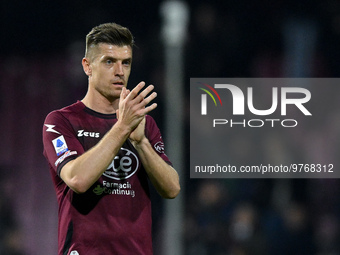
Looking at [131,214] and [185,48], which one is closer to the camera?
[131,214]

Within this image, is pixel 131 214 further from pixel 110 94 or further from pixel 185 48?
pixel 185 48

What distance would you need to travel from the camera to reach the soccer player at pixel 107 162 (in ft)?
6.25

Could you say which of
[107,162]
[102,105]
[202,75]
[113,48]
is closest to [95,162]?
[107,162]

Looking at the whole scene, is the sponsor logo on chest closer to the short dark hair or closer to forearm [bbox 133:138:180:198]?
forearm [bbox 133:138:180:198]

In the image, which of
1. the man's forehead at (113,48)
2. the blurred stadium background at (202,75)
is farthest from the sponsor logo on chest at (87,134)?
the blurred stadium background at (202,75)

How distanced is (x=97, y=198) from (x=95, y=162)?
179 mm

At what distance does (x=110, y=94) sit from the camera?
2.14 meters

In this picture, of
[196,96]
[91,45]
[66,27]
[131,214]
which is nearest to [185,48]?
[196,96]

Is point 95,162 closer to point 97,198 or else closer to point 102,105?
point 97,198

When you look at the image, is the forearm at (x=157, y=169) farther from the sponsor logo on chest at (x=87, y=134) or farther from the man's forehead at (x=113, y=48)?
the man's forehead at (x=113, y=48)

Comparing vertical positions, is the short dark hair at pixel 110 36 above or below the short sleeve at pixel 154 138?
above

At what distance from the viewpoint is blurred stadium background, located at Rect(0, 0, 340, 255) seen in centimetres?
413

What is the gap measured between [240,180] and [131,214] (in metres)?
2.28

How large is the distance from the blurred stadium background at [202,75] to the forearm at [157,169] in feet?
6.69
